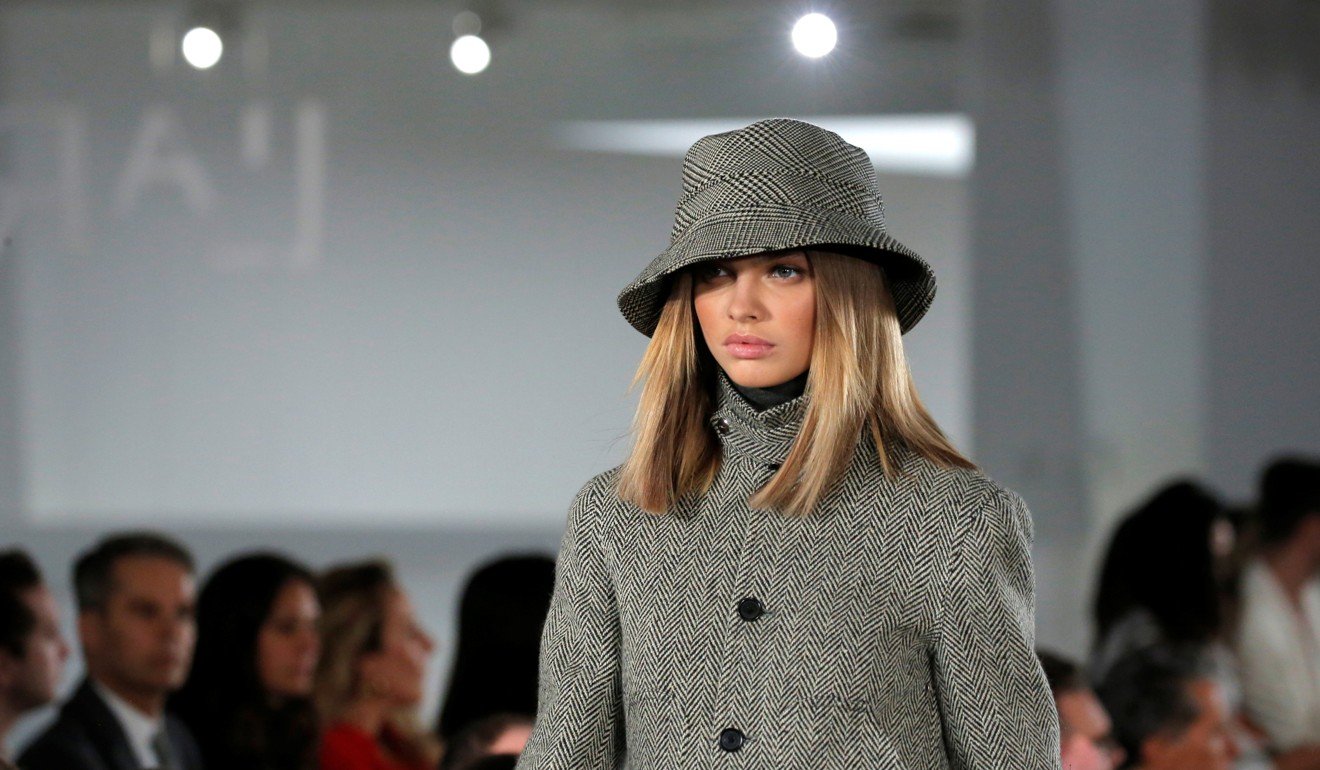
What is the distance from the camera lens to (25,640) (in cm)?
371

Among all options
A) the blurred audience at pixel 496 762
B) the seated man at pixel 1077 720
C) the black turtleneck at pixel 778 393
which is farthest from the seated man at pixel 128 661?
the black turtleneck at pixel 778 393

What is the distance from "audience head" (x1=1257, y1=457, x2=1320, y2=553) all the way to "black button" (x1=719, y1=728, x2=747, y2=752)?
3796 millimetres

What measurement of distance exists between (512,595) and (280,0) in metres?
1.78

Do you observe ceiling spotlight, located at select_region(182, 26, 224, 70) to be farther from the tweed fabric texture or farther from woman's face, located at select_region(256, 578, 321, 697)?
the tweed fabric texture

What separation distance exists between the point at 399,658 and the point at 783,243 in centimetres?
271

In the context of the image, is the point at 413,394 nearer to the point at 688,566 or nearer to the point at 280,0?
the point at 280,0

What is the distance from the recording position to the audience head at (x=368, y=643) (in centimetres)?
399

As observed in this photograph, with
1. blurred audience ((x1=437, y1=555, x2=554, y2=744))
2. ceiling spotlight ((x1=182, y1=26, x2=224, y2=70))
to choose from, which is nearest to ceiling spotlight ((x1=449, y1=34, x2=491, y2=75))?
ceiling spotlight ((x1=182, y1=26, x2=224, y2=70))

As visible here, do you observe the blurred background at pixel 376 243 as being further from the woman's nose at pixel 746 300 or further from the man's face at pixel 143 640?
the woman's nose at pixel 746 300

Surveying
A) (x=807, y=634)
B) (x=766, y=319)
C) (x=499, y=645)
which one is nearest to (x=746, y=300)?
(x=766, y=319)

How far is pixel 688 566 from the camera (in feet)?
5.79

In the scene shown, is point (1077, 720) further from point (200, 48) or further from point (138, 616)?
point (200, 48)

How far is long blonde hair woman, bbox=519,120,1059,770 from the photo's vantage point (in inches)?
66.5

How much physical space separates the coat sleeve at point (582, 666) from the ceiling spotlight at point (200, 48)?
2.85 meters
